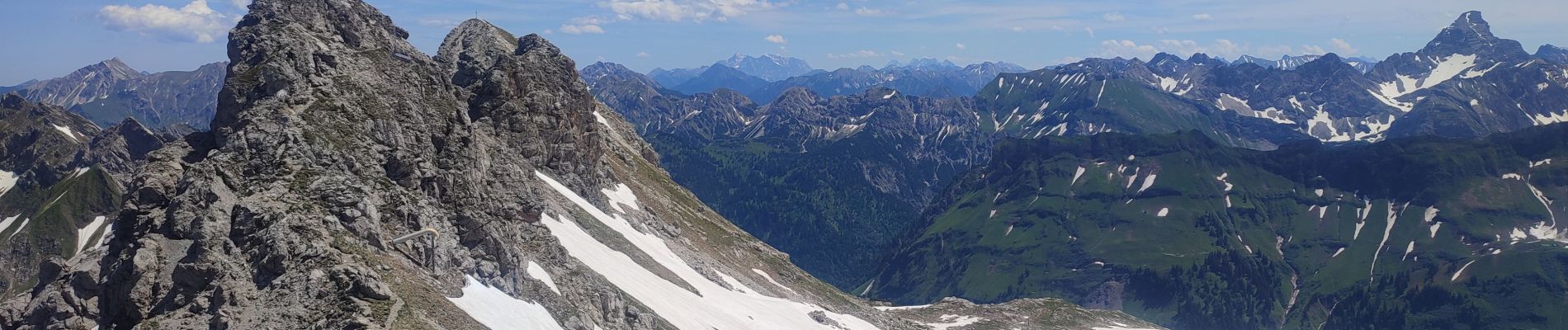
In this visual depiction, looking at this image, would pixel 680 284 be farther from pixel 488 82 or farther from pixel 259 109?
pixel 259 109

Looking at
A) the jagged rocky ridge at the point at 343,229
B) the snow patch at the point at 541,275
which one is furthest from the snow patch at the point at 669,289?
the snow patch at the point at 541,275

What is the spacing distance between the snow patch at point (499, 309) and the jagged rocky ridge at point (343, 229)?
0.19m

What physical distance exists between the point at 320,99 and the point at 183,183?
13.3 m

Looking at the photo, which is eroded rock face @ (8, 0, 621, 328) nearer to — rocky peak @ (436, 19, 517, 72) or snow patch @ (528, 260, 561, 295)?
snow patch @ (528, 260, 561, 295)

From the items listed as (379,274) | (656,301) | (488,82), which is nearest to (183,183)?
(379,274)

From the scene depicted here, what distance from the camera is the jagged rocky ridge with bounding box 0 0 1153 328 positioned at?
152 ft

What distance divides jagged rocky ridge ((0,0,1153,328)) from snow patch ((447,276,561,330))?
7.6 inches

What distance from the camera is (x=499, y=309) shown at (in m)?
58.8

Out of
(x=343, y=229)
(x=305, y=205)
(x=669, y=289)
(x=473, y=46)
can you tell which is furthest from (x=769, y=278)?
(x=305, y=205)

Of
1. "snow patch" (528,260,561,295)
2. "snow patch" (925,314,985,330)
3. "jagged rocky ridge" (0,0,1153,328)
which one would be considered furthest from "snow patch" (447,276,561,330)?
"snow patch" (925,314,985,330)

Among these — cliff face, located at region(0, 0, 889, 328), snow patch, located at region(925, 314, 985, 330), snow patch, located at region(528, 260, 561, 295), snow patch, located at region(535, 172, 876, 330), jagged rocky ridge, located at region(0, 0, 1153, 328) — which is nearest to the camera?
cliff face, located at region(0, 0, 889, 328)

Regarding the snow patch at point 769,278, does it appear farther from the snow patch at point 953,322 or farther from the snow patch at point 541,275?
the snow patch at point 541,275

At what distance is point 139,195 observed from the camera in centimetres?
5334

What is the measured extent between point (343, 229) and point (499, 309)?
10387 mm
